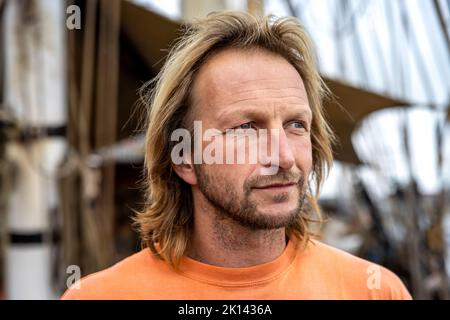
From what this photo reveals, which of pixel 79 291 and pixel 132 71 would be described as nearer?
pixel 79 291

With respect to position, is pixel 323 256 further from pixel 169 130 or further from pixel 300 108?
pixel 169 130

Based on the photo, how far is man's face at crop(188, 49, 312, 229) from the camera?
1.02 m

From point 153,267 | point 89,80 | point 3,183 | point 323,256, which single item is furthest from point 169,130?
point 3,183

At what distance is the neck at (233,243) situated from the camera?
1.09 metres

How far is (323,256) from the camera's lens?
3.78 feet

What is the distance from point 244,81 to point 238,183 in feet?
0.59

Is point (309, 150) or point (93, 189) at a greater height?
point (309, 150)

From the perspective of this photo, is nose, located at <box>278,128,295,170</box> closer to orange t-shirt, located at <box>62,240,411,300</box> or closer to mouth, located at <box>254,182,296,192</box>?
mouth, located at <box>254,182,296,192</box>

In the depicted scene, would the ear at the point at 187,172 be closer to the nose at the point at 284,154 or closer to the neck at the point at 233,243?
the neck at the point at 233,243

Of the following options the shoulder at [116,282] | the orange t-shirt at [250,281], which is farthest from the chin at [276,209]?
the shoulder at [116,282]

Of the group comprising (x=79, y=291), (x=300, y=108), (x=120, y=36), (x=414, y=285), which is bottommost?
(x=414, y=285)

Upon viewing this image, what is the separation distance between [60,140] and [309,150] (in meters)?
2.00

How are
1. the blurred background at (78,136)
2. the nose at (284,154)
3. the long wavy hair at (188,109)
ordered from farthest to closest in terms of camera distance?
the blurred background at (78,136)
the long wavy hair at (188,109)
the nose at (284,154)

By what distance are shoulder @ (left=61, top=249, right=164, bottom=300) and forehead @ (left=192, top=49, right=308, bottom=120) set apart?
31 cm
